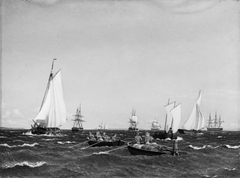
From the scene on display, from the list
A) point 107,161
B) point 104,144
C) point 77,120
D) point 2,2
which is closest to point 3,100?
point 2,2

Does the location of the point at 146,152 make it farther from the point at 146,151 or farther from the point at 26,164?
the point at 26,164

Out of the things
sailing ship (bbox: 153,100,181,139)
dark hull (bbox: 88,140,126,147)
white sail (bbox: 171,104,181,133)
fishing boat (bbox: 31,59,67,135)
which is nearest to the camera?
dark hull (bbox: 88,140,126,147)

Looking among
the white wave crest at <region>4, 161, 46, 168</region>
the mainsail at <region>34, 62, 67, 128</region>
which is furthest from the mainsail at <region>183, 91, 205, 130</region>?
the white wave crest at <region>4, 161, 46, 168</region>

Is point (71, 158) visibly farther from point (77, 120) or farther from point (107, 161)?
Result: point (77, 120)

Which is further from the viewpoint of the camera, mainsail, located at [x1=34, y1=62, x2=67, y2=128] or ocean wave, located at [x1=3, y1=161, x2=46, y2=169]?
mainsail, located at [x1=34, y1=62, x2=67, y2=128]

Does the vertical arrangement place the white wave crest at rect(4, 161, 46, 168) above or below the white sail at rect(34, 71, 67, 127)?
below

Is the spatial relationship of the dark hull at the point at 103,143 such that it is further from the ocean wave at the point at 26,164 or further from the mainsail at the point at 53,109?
the mainsail at the point at 53,109

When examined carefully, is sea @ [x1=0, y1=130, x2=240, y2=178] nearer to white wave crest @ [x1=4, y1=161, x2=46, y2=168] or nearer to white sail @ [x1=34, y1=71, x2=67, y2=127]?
white wave crest @ [x1=4, y1=161, x2=46, y2=168]

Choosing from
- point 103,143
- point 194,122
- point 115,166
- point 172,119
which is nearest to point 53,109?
point 103,143

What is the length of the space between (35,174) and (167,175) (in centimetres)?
840

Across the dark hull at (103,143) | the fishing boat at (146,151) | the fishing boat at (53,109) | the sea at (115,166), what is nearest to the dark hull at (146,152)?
the fishing boat at (146,151)

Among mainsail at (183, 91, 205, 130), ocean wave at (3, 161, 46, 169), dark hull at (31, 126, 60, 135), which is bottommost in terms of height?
ocean wave at (3, 161, 46, 169)

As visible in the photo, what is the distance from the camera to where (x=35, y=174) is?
16.8 metres

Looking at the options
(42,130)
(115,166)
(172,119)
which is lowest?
(115,166)
